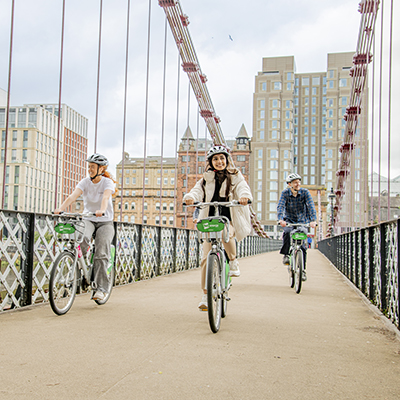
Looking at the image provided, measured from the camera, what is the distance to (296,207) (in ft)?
23.1

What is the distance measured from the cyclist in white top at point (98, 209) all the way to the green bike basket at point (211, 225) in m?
1.21

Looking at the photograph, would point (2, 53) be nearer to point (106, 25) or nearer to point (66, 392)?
point (106, 25)

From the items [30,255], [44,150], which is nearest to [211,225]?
[30,255]

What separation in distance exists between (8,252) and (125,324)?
1257 millimetres

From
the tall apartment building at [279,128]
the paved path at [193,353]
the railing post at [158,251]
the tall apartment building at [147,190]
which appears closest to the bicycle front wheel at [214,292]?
the paved path at [193,353]

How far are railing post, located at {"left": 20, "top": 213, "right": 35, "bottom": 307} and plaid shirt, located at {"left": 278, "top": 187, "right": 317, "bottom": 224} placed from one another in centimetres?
328

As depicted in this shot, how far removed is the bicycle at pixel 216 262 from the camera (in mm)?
3605

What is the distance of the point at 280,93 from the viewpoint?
266ft

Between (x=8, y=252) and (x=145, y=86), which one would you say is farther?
(x=145, y=86)

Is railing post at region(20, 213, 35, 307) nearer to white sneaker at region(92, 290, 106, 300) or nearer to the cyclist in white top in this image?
the cyclist in white top

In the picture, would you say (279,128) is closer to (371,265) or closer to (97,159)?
(371,265)

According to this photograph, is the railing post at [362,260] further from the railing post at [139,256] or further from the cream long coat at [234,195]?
the railing post at [139,256]

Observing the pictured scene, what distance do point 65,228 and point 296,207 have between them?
350 cm

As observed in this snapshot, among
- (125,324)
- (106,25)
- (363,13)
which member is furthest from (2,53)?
(363,13)
